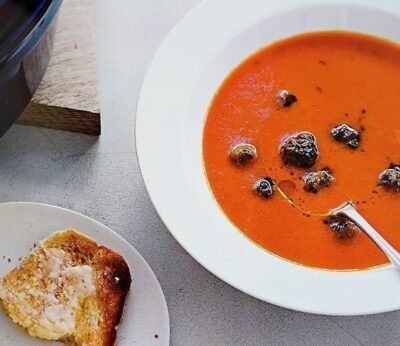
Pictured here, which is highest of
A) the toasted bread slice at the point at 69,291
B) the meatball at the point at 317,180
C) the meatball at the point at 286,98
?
the meatball at the point at 286,98

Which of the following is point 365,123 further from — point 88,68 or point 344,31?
point 88,68

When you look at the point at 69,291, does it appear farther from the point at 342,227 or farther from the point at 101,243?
the point at 342,227

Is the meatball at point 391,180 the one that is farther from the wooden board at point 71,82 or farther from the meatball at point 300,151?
the wooden board at point 71,82

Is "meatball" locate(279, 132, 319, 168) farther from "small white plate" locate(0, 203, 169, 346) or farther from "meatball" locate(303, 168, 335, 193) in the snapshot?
"small white plate" locate(0, 203, 169, 346)

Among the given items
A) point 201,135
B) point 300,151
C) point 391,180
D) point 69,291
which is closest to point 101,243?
point 69,291

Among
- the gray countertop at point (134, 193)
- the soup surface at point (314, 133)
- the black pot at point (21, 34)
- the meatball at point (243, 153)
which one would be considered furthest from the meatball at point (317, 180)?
the black pot at point (21, 34)
